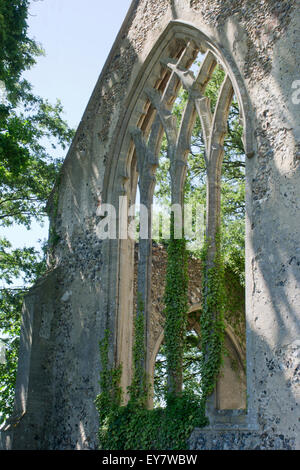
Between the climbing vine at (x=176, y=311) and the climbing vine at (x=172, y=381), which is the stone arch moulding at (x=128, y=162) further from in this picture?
the climbing vine at (x=176, y=311)

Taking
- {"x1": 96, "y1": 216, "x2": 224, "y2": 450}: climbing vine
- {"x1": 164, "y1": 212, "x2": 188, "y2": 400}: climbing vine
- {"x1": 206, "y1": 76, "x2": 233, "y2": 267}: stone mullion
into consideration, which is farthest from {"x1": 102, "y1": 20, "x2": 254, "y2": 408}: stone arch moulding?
{"x1": 164, "y1": 212, "x2": 188, "y2": 400}: climbing vine

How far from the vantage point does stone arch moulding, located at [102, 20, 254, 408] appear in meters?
8.41

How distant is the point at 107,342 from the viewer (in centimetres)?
839

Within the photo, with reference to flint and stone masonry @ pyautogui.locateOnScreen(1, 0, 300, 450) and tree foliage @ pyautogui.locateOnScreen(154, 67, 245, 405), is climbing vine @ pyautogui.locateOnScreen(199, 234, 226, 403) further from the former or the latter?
tree foliage @ pyautogui.locateOnScreen(154, 67, 245, 405)

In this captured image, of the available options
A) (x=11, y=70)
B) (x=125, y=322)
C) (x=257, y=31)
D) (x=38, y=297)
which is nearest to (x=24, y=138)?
(x=11, y=70)

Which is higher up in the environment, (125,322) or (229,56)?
(229,56)

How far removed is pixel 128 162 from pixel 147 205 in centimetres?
114

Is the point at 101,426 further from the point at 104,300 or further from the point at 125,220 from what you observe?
the point at 125,220

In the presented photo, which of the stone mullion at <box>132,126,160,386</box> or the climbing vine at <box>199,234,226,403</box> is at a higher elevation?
the stone mullion at <box>132,126,160,386</box>

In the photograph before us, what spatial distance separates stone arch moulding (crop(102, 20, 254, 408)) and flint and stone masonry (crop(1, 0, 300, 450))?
0.02m

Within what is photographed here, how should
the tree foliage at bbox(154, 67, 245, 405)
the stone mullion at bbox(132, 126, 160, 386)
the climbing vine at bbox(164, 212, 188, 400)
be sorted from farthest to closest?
1. the tree foliage at bbox(154, 67, 245, 405)
2. the stone mullion at bbox(132, 126, 160, 386)
3. the climbing vine at bbox(164, 212, 188, 400)

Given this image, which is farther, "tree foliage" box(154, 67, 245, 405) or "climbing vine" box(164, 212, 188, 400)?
"tree foliage" box(154, 67, 245, 405)

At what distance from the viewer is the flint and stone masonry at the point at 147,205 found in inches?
242

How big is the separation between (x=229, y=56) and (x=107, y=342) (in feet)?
13.2
